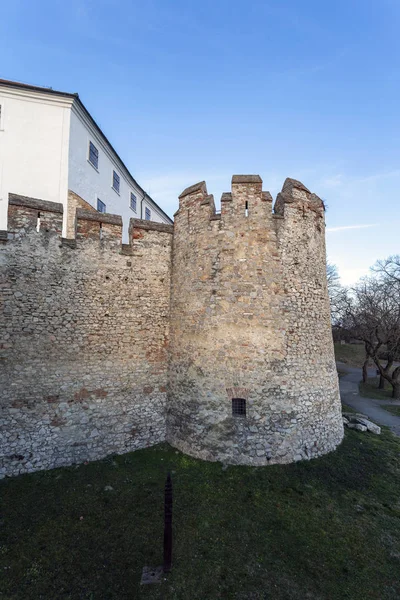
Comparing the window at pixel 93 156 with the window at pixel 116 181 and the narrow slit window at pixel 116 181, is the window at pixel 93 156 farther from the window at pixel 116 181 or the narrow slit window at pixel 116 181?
the window at pixel 116 181

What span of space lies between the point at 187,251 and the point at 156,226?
150 centimetres

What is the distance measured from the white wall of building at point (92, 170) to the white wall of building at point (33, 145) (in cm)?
50

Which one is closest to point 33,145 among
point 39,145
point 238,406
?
point 39,145

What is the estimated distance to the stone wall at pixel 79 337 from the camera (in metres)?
8.38

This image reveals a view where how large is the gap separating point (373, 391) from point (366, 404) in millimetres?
5370

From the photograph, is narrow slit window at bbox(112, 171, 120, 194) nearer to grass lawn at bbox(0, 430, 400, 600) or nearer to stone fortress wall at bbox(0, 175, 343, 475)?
stone fortress wall at bbox(0, 175, 343, 475)

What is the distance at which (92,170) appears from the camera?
54.7 ft

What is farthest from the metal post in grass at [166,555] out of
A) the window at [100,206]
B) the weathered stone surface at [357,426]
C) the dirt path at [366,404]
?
the window at [100,206]

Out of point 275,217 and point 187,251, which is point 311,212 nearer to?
point 275,217

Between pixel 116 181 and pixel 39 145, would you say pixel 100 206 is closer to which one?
pixel 116 181

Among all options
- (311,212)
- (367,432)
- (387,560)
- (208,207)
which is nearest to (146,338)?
(208,207)

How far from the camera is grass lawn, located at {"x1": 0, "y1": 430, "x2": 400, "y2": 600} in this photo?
514cm

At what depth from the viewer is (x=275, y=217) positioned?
31.0ft

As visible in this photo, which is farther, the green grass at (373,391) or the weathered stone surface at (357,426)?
the green grass at (373,391)
